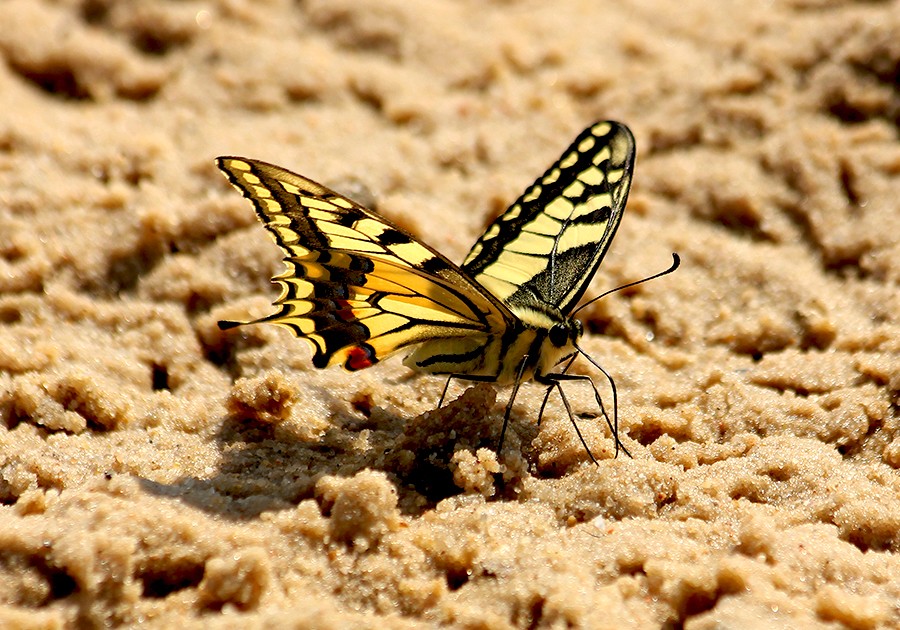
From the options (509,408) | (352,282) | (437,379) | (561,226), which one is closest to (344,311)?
(352,282)

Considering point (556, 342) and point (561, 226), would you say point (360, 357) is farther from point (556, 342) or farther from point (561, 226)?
point (561, 226)

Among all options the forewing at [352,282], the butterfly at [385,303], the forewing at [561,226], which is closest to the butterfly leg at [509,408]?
the butterfly at [385,303]

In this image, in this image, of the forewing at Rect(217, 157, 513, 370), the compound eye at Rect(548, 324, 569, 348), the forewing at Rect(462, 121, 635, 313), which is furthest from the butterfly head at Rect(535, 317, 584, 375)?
the forewing at Rect(462, 121, 635, 313)

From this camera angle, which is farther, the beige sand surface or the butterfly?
the butterfly

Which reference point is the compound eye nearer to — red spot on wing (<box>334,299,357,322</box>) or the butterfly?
the butterfly

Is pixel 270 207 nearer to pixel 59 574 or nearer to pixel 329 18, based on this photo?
Result: pixel 59 574

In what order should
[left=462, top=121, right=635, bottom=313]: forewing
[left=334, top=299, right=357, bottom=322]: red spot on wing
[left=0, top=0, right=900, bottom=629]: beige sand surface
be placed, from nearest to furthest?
[left=0, top=0, right=900, bottom=629]: beige sand surface < [left=334, top=299, right=357, bottom=322]: red spot on wing < [left=462, top=121, right=635, bottom=313]: forewing

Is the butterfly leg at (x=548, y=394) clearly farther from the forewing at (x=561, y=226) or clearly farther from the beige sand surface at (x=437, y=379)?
the forewing at (x=561, y=226)
